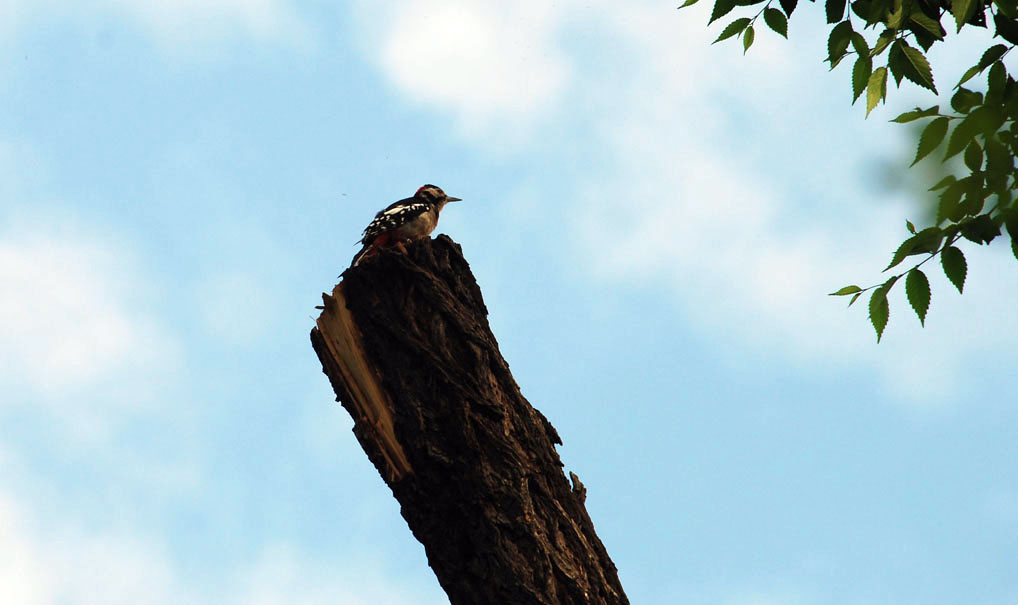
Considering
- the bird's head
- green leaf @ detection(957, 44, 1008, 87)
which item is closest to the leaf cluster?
green leaf @ detection(957, 44, 1008, 87)

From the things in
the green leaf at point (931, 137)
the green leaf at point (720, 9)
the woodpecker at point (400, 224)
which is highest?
the woodpecker at point (400, 224)

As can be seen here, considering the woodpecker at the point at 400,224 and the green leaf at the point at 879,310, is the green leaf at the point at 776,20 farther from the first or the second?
the woodpecker at the point at 400,224

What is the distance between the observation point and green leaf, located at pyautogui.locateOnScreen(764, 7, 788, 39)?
13.7ft

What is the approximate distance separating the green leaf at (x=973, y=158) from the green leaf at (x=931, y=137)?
10 cm

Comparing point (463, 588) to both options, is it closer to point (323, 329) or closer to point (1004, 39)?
point (323, 329)

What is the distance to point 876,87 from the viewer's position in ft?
13.0

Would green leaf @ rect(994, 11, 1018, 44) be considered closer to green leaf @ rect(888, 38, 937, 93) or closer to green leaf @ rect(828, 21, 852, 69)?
green leaf @ rect(888, 38, 937, 93)

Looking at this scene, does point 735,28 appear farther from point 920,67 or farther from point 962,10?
point 962,10

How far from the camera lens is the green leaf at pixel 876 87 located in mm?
3953

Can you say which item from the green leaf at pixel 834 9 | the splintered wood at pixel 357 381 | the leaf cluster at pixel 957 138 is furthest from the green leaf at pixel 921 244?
Result: the splintered wood at pixel 357 381

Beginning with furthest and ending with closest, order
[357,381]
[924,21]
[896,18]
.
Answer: [357,381] → [924,21] → [896,18]

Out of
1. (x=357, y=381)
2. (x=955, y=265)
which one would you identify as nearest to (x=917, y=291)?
(x=955, y=265)

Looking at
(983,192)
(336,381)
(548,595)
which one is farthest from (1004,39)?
(336,381)

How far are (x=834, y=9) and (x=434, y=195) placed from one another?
6392 mm
